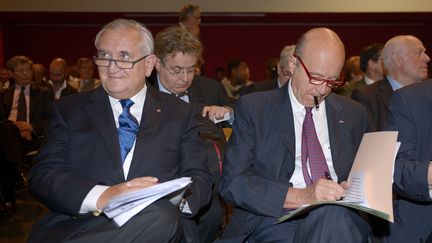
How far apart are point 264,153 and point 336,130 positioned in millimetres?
351

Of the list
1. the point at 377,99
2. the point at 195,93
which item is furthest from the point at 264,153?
the point at 377,99

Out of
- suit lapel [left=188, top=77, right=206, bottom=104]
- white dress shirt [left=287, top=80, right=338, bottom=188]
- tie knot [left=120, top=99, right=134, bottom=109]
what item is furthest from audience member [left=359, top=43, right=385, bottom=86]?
tie knot [left=120, top=99, right=134, bottom=109]

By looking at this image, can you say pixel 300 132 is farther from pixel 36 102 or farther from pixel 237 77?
pixel 237 77

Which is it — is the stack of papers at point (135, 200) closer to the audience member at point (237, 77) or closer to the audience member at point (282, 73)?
the audience member at point (282, 73)

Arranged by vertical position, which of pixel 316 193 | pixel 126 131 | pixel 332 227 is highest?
pixel 126 131

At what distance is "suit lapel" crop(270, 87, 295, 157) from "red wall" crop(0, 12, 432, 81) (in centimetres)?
982

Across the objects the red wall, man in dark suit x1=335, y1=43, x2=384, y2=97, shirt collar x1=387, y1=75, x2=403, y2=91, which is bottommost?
shirt collar x1=387, y1=75, x2=403, y2=91

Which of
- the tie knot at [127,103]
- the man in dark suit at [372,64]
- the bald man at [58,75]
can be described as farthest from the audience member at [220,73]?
the tie knot at [127,103]

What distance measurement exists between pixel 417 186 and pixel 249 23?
11076mm

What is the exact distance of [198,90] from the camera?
350cm

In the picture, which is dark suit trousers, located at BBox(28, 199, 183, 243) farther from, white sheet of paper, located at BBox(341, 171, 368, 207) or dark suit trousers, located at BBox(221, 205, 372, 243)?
white sheet of paper, located at BBox(341, 171, 368, 207)

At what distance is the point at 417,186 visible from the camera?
216cm

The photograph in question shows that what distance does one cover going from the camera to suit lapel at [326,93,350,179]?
236cm

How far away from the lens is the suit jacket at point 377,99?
12.3ft
